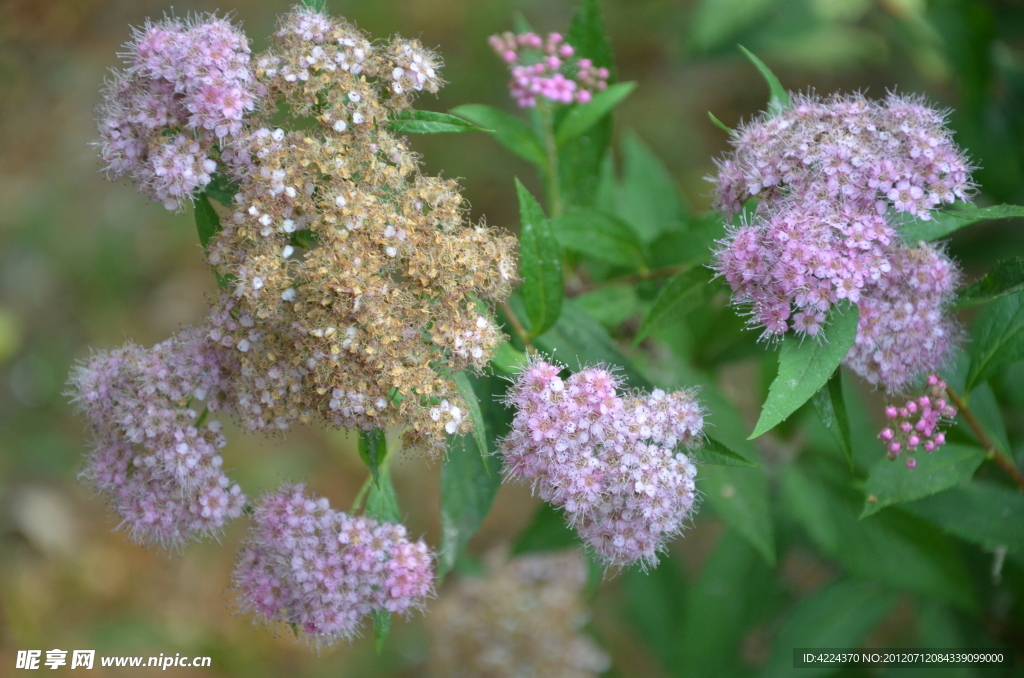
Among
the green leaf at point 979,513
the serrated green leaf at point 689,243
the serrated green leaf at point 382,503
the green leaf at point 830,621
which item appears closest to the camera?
the serrated green leaf at point 382,503

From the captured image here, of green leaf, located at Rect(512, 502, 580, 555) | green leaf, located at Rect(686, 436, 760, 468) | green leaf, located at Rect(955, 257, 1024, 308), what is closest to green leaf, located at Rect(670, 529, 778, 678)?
green leaf, located at Rect(512, 502, 580, 555)

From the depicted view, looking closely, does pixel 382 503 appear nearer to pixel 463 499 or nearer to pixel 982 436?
pixel 463 499

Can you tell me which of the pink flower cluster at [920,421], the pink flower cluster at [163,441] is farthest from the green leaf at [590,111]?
the pink flower cluster at [163,441]

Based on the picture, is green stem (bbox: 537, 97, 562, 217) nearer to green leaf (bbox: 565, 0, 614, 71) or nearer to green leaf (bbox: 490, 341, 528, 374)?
green leaf (bbox: 565, 0, 614, 71)

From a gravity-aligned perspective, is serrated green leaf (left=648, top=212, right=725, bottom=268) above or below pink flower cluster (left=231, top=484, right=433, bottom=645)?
above

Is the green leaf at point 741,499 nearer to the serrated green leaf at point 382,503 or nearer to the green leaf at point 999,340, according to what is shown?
the green leaf at point 999,340

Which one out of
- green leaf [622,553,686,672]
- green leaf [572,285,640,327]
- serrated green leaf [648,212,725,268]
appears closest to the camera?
serrated green leaf [648,212,725,268]

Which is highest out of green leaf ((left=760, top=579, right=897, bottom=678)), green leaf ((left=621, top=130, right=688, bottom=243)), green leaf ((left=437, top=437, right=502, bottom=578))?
green leaf ((left=621, top=130, right=688, bottom=243))
